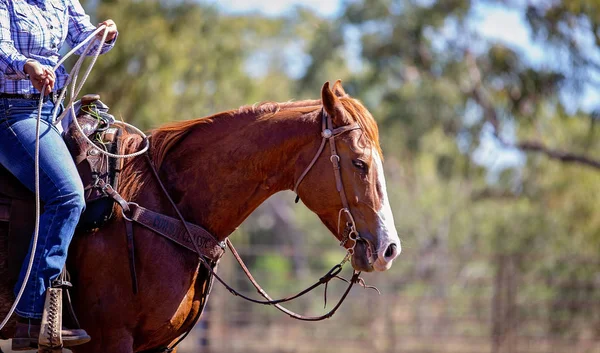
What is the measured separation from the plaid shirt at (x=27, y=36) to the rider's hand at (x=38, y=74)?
1.7 inches

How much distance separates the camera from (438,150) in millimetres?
28047

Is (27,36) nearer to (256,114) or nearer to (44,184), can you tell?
(44,184)

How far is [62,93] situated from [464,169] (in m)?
19.8

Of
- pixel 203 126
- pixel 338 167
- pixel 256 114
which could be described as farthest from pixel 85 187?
pixel 338 167

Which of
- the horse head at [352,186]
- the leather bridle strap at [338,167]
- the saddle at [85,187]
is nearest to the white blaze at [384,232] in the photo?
the horse head at [352,186]

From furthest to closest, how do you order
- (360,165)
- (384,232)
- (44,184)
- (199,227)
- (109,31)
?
(109,31) < (199,227) < (360,165) < (384,232) < (44,184)

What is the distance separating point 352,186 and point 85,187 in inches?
58.4

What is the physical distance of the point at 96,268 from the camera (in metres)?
4.15

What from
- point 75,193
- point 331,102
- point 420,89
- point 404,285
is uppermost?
point 331,102

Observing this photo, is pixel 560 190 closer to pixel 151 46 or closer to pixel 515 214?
pixel 515 214

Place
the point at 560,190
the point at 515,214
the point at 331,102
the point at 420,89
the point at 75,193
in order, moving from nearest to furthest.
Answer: the point at 75,193
the point at 331,102
the point at 560,190
the point at 420,89
the point at 515,214

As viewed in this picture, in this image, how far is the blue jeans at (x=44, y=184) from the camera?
3.95 metres

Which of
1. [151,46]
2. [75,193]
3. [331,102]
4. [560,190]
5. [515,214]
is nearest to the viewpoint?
[75,193]

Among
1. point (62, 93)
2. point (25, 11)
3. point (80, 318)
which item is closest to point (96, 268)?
point (80, 318)
